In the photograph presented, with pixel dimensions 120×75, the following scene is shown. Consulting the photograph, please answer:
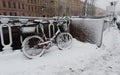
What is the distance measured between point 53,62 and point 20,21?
1396mm

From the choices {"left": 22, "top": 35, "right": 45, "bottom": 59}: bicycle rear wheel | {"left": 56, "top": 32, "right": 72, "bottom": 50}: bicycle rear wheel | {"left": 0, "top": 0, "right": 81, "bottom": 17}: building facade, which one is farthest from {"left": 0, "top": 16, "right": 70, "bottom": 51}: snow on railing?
{"left": 0, "top": 0, "right": 81, "bottom": 17}: building facade

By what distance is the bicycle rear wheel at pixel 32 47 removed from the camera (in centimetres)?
365

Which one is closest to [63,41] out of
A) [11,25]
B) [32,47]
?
[32,47]

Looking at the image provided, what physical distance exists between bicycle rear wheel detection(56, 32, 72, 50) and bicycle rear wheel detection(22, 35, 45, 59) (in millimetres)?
698

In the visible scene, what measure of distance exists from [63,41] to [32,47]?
3.72 ft

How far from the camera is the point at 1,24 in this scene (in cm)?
350

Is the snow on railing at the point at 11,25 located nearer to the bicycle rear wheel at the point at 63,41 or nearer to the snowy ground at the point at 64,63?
the snowy ground at the point at 64,63

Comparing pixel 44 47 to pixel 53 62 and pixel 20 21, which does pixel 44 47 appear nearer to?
pixel 53 62

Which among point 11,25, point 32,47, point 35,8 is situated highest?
point 35,8

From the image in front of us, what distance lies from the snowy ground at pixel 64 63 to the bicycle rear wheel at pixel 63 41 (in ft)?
0.66

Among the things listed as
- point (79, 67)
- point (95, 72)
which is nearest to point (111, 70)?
point (95, 72)

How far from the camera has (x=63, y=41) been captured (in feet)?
14.9

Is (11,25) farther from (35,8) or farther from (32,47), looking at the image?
(35,8)

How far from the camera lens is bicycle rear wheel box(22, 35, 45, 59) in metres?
3.65
